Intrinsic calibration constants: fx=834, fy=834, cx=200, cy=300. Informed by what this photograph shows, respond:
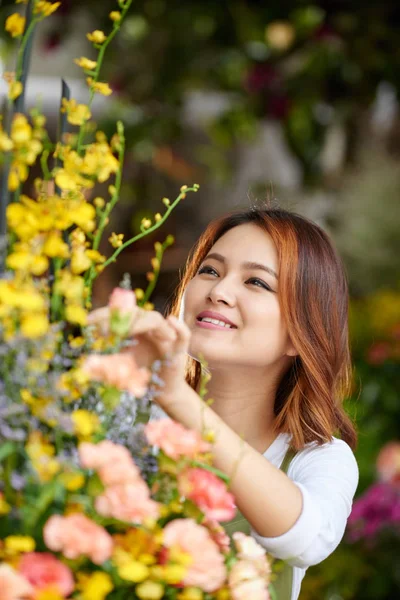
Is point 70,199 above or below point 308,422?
above

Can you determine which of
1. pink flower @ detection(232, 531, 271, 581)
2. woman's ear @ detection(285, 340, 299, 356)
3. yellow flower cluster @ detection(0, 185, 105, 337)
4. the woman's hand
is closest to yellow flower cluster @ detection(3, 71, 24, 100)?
yellow flower cluster @ detection(0, 185, 105, 337)

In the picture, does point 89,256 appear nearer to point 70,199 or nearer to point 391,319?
point 70,199

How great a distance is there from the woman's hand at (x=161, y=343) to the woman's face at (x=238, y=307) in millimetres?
183

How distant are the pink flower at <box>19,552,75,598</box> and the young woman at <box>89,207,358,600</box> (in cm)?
29

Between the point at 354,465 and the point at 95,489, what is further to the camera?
the point at 354,465

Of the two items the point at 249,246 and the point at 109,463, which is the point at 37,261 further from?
the point at 249,246

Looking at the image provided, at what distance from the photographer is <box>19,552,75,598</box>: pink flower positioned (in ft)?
1.78

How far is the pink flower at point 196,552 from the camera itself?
1.89ft

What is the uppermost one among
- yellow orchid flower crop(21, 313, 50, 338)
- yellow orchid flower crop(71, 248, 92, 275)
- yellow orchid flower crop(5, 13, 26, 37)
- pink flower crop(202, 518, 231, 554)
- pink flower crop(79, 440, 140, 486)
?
yellow orchid flower crop(5, 13, 26, 37)

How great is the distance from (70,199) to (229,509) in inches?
12.2

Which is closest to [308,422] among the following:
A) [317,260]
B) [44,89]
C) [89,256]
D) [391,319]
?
[317,260]

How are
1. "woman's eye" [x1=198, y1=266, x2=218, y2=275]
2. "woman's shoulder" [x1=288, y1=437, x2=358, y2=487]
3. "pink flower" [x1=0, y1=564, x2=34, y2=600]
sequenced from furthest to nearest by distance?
Answer: "woman's eye" [x1=198, y1=266, x2=218, y2=275] → "woman's shoulder" [x1=288, y1=437, x2=358, y2=487] → "pink flower" [x1=0, y1=564, x2=34, y2=600]

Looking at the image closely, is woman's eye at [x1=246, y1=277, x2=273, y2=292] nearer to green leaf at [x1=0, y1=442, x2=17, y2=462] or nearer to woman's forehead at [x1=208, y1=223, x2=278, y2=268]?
woman's forehead at [x1=208, y1=223, x2=278, y2=268]

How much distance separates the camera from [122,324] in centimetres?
65
